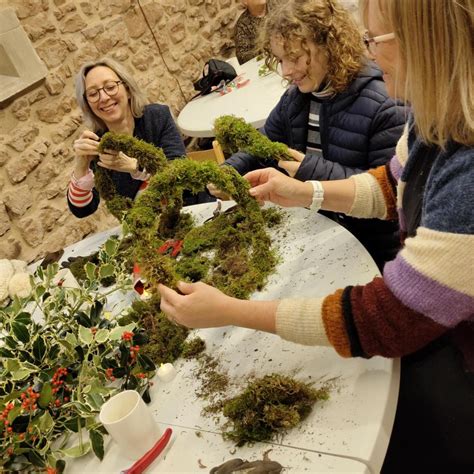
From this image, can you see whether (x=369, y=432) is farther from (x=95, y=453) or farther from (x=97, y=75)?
(x=97, y=75)

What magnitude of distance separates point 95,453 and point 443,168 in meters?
0.88

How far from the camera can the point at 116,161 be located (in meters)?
1.64

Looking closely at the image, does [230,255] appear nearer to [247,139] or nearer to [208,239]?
[208,239]

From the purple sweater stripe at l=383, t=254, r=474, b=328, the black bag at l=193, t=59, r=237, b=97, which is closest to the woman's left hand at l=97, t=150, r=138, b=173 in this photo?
the purple sweater stripe at l=383, t=254, r=474, b=328

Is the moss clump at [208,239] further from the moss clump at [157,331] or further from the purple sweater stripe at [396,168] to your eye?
the purple sweater stripe at [396,168]

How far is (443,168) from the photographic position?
2.33 ft

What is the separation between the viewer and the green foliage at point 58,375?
0.90m

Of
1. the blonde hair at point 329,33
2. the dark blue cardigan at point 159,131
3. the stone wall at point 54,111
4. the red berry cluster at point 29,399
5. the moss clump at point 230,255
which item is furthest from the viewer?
the stone wall at point 54,111

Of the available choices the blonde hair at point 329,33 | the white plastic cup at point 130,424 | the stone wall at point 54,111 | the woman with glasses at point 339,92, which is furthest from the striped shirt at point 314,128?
the stone wall at point 54,111

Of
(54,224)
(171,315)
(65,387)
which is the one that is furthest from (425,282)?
(54,224)

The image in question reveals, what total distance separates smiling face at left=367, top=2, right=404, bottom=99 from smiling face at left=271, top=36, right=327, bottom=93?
66 cm

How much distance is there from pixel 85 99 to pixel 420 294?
1867 millimetres

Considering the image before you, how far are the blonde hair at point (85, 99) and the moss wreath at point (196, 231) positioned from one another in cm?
69

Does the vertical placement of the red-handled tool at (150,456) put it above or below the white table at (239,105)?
below
